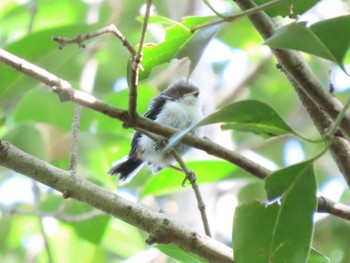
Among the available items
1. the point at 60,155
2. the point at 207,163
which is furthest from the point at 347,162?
the point at 60,155

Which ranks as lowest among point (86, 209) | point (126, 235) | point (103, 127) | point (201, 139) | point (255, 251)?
point (126, 235)

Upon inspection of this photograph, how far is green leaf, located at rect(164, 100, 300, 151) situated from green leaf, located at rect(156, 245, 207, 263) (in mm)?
276

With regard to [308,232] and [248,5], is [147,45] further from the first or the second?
[308,232]

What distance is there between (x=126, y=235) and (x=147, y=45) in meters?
1.92

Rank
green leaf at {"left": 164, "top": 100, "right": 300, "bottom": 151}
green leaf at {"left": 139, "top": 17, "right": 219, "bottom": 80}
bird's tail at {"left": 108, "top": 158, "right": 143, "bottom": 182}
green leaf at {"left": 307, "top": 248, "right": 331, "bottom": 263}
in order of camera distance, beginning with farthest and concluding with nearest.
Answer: bird's tail at {"left": 108, "top": 158, "right": 143, "bottom": 182}, green leaf at {"left": 307, "top": 248, "right": 331, "bottom": 263}, green leaf at {"left": 139, "top": 17, "right": 219, "bottom": 80}, green leaf at {"left": 164, "top": 100, "right": 300, "bottom": 151}

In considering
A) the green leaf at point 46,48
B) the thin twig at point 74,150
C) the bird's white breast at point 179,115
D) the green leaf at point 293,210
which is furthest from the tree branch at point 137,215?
the bird's white breast at point 179,115

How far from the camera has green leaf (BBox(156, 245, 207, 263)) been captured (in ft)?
4.39

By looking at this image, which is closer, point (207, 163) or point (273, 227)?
point (273, 227)

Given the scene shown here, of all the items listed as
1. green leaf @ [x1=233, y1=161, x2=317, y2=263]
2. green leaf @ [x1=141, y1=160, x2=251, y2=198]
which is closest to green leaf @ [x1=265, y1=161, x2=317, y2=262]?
green leaf @ [x1=233, y1=161, x2=317, y2=263]

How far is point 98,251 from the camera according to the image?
300cm

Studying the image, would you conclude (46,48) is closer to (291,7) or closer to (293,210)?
(291,7)

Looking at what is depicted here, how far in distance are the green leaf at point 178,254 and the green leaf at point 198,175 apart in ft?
2.75

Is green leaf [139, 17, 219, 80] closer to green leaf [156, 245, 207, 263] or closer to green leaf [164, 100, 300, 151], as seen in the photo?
green leaf [164, 100, 300, 151]

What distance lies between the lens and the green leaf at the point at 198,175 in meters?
2.24
